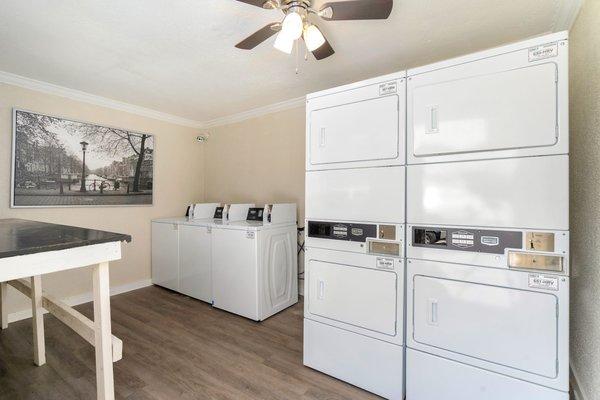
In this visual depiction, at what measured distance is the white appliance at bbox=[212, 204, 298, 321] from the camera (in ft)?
9.18

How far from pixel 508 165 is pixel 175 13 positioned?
219cm

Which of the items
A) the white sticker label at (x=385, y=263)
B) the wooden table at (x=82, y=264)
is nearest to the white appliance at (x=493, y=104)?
the white sticker label at (x=385, y=263)

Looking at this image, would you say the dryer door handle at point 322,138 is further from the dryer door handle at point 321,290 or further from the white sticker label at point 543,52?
the white sticker label at point 543,52

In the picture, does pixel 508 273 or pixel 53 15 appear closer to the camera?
pixel 508 273

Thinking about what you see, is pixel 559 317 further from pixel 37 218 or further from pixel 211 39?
pixel 37 218

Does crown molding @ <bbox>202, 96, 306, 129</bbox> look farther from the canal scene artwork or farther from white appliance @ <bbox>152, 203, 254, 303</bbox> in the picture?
white appliance @ <bbox>152, 203, 254, 303</bbox>

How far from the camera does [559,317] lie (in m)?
1.31

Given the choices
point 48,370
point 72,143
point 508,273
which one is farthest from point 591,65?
point 72,143

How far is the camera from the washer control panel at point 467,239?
4.61 ft

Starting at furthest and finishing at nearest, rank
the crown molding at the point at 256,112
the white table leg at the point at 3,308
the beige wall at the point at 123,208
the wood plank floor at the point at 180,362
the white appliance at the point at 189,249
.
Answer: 1. the crown molding at the point at 256,112
2. the white appliance at the point at 189,249
3. the beige wall at the point at 123,208
4. the white table leg at the point at 3,308
5. the wood plank floor at the point at 180,362

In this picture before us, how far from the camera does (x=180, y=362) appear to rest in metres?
2.13

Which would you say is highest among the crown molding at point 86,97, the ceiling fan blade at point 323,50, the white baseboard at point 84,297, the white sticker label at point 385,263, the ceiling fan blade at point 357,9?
the crown molding at point 86,97

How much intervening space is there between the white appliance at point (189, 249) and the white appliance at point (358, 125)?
5.53ft

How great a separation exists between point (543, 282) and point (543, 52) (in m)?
1.12
